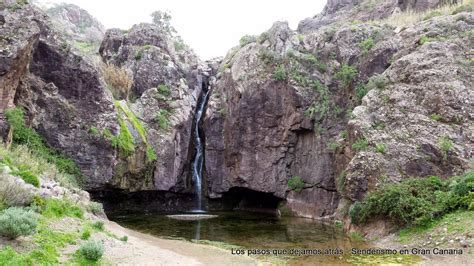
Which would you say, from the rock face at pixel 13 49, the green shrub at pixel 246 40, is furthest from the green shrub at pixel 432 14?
the rock face at pixel 13 49

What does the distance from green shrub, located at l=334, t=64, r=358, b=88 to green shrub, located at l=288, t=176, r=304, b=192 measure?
8.70 metres

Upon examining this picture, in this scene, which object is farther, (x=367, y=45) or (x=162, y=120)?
(x=162, y=120)

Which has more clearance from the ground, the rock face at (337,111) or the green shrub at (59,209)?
the rock face at (337,111)

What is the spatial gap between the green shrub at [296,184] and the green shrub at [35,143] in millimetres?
16209

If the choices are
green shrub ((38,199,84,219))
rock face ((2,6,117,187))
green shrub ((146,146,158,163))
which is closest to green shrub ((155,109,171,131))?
green shrub ((146,146,158,163))

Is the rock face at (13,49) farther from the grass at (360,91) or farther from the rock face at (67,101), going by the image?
the grass at (360,91)

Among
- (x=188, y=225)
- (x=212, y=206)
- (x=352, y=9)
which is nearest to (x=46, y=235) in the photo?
(x=188, y=225)

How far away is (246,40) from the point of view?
133 feet

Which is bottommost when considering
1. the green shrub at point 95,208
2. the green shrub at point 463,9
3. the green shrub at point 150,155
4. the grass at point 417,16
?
the green shrub at point 95,208

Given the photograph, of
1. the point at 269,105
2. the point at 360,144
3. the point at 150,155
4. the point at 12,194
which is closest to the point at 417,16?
the point at 269,105

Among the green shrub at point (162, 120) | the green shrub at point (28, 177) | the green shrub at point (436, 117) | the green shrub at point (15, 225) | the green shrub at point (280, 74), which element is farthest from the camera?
the green shrub at point (280, 74)

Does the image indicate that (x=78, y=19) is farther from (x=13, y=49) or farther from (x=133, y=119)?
(x=13, y=49)

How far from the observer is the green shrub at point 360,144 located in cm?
2286

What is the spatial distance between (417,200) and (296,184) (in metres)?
14.4
